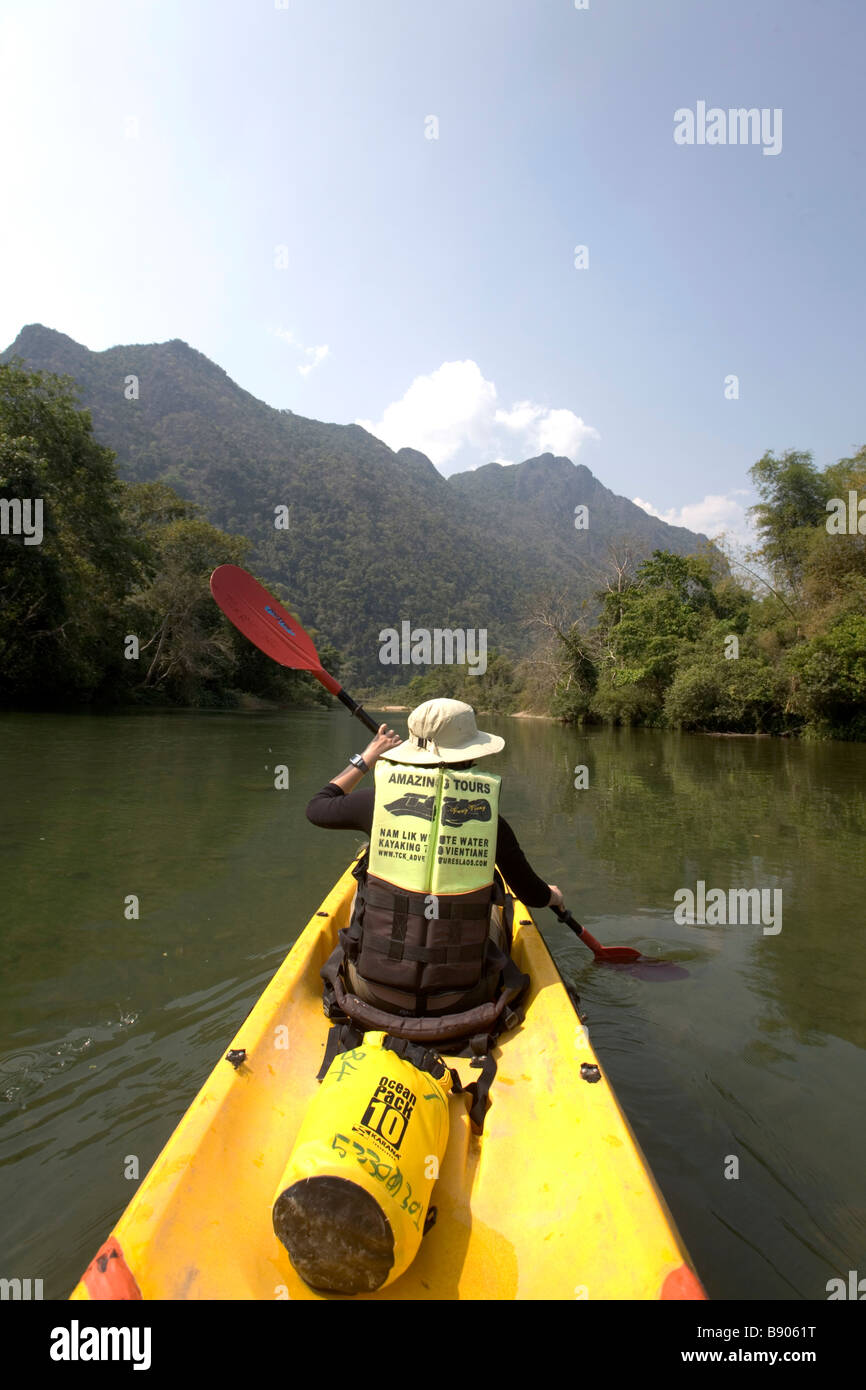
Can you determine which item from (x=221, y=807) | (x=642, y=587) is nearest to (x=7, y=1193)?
Answer: (x=221, y=807)

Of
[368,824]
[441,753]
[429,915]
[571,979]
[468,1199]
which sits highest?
[441,753]

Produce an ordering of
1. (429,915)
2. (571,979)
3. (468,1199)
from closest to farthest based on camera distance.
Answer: (468,1199), (429,915), (571,979)

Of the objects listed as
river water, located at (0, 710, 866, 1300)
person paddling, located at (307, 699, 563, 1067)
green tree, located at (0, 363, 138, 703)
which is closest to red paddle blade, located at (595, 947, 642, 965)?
river water, located at (0, 710, 866, 1300)

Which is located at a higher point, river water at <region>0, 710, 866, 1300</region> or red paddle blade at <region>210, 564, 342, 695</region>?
red paddle blade at <region>210, 564, 342, 695</region>

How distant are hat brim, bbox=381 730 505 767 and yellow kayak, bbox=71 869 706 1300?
3.60ft

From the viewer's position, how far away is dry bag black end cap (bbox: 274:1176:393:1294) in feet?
5.07

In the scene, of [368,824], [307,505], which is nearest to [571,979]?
[368,824]

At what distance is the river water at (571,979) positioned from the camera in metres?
2.56

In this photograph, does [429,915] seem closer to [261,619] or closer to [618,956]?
[618,956]

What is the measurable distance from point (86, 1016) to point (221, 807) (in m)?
5.90

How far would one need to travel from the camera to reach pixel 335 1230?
1553 millimetres

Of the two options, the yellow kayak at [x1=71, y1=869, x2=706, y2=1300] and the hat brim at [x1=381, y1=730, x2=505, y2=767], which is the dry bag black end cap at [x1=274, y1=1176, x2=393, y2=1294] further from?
the hat brim at [x1=381, y1=730, x2=505, y2=767]

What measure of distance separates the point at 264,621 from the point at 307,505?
4953 inches
